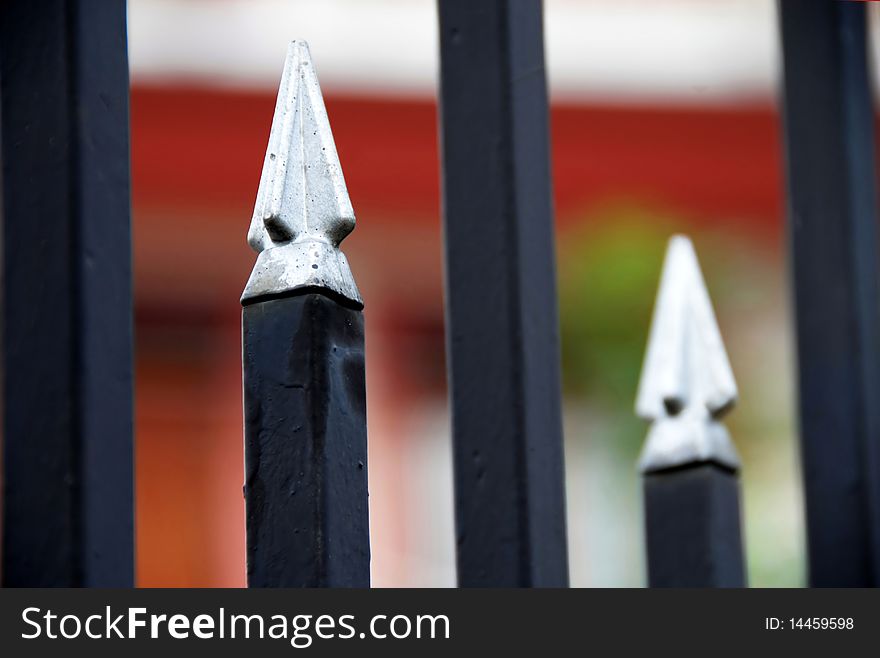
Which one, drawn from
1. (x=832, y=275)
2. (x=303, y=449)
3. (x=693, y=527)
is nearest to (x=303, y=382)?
(x=303, y=449)

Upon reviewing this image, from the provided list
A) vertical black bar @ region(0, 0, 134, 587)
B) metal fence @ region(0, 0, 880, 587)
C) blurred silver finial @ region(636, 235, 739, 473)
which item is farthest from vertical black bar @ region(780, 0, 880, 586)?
vertical black bar @ region(0, 0, 134, 587)

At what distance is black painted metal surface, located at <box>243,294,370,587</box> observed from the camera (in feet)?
4.07

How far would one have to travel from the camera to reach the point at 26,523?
1174 mm

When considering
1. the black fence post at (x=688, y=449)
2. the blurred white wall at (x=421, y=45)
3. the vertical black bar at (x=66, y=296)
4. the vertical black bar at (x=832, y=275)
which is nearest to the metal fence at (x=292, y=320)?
the vertical black bar at (x=66, y=296)

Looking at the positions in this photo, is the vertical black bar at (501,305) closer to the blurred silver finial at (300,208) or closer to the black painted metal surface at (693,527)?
the blurred silver finial at (300,208)

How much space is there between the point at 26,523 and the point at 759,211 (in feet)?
16.7

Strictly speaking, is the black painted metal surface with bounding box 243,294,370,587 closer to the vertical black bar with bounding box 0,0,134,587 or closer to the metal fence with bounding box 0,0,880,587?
the metal fence with bounding box 0,0,880,587

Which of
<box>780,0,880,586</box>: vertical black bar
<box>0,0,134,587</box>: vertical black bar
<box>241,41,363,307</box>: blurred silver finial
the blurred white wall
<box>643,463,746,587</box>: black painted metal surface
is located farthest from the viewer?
the blurred white wall

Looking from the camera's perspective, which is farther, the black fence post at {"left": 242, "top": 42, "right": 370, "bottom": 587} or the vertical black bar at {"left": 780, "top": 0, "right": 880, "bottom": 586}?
the vertical black bar at {"left": 780, "top": 0, "right": 880, "bottom": 586}

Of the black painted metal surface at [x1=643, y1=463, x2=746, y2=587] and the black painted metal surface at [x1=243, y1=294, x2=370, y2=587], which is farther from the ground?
the black painted metal surface at [x1=643, y1=463, x2=746, y2=587]

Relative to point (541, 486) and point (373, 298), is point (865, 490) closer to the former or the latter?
point (541, 486)

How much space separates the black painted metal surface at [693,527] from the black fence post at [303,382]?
0.75 metres

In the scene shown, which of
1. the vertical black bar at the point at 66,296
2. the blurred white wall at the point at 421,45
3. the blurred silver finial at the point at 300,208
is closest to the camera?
the vertical black bar at the point at 66,296

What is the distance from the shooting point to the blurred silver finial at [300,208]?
4.19 ft
